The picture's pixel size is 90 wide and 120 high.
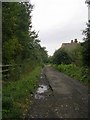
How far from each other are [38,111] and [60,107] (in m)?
1.24

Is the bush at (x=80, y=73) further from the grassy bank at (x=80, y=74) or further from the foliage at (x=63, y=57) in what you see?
the foliage at (x=63, y=57)

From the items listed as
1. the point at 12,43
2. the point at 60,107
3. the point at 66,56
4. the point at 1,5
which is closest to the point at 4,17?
the point at 1,5

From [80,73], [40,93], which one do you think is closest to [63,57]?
[80,73]

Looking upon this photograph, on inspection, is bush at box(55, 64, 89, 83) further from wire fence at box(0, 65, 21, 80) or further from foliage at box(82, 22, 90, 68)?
wire fence at box(0, 65, 21, 80)

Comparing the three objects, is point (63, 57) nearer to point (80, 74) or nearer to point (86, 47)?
point (80, 74)

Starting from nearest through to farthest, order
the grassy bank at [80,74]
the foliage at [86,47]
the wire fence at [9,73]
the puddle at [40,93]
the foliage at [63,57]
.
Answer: the puddle at [40,93], the wire fence at [9,73], the foliage at [86,47], the grassy bank at [80,74], the foliage at [63,57]

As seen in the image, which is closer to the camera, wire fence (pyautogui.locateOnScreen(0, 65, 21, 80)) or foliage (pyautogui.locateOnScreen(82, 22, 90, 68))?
wire fence (pyautogui.locateOnScreen(0, 65, 21, 80))

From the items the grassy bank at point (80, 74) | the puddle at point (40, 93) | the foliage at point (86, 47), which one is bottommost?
the puddle at point (40, 93)

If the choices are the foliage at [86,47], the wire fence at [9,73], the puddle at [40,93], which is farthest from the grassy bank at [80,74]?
the wire fence at [9,73]

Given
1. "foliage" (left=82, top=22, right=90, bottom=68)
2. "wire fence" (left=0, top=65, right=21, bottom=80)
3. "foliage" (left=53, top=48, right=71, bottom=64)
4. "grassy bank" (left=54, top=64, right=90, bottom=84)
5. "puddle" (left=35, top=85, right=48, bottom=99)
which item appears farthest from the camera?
"foliage" (left=53, top=48, right=71, bottom=64)

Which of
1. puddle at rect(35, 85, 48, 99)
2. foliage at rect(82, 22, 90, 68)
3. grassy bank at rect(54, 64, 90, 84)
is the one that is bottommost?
puddle at rect(35, 85, 48, 99)

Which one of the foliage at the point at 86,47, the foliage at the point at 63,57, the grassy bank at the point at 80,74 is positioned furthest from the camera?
the foliage at the point at 63,57

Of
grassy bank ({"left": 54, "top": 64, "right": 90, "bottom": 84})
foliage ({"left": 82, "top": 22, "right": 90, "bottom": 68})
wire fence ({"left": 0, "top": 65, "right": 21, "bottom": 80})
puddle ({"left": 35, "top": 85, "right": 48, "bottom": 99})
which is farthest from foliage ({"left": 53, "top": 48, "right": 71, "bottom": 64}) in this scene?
puddle ({"left": 35, "top": 85, "right": 48, "bottom": 99})

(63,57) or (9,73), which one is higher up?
(63,57)
